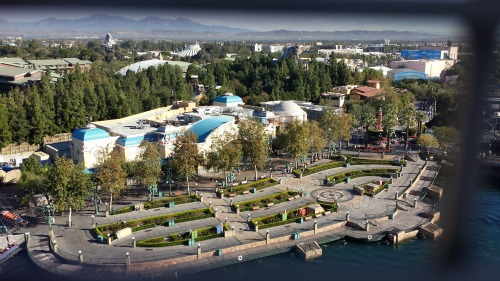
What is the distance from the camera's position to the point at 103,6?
112 centimetres

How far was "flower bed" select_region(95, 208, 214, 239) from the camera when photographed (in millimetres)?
7418

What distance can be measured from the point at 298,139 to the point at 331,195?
1.77m

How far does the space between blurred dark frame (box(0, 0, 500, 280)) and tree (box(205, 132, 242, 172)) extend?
8.09 metres

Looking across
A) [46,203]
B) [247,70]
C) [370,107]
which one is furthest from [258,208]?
[247,70]

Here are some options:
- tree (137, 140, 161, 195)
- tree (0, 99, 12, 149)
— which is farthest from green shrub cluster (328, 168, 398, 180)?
tree (0, 99, 12, 149)

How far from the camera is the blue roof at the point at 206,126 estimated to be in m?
10.8

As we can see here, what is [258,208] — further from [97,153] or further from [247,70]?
[247,70]

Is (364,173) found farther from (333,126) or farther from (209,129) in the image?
(209,129)

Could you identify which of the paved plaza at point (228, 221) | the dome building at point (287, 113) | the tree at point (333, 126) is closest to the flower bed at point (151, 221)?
the paved plaza at point (228, 221)

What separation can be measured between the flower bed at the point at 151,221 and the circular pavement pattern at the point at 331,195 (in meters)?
2.49

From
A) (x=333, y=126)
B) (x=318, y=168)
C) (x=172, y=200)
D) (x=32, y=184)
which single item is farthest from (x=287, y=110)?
(x=32, y=184)

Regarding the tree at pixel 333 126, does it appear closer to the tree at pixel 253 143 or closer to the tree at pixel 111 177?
the tree at pixel 253 143

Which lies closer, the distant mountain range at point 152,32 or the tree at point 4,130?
the distant mountain range at point 152,32

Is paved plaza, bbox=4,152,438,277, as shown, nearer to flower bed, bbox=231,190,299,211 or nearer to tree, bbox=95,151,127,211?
flower bed, bbox=231,190,299,211
